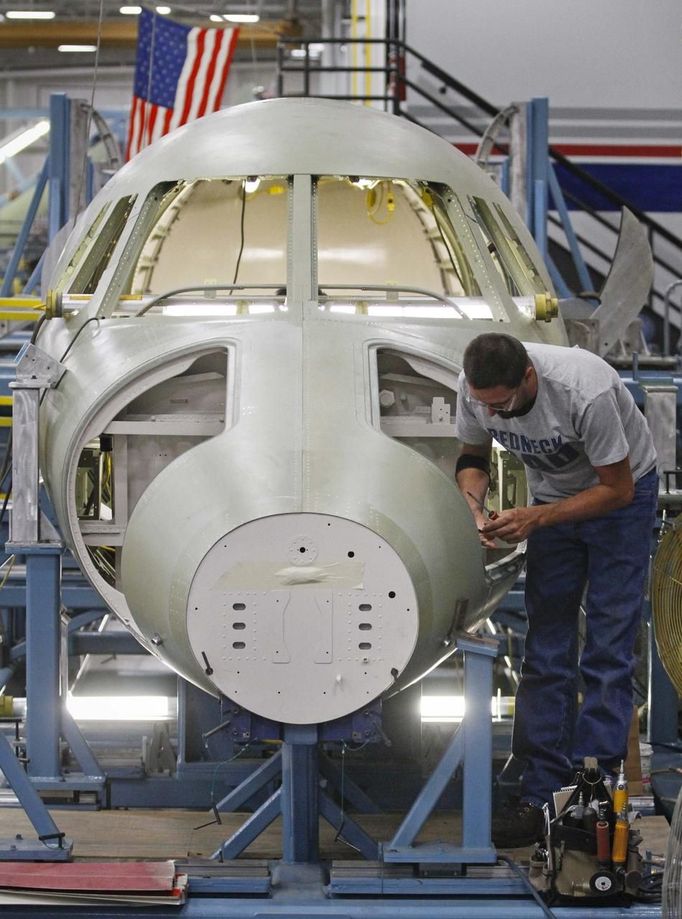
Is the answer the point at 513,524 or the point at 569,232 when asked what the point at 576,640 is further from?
the point at 569,232

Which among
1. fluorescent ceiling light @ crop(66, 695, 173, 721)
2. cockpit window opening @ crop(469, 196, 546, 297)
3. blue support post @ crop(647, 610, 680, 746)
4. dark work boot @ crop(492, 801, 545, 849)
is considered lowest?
dark work boot @ crop(492, 801, 545, 849)

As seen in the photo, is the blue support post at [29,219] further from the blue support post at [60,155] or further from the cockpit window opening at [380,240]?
the cockpit window opening at [380,240]

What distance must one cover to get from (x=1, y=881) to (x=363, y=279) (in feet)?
17.4

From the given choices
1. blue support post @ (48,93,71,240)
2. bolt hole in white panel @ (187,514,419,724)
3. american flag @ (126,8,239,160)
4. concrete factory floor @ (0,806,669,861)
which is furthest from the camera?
american flag @ (126,8,239,160)

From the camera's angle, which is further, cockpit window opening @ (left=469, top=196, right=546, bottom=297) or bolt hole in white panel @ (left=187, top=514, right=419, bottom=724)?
cockpit window opening @ (left=469, top=196, right=546, bottom=297)

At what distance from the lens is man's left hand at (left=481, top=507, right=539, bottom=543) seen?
5.42m

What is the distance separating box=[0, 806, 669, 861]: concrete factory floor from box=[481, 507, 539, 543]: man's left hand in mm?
1299

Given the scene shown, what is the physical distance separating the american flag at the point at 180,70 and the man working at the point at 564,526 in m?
8.93

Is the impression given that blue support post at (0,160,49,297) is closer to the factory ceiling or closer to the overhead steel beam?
the factory ceiling

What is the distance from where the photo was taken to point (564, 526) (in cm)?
586

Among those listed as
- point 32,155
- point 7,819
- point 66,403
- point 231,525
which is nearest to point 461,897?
point 231,525

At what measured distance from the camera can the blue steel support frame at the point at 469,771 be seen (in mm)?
5379

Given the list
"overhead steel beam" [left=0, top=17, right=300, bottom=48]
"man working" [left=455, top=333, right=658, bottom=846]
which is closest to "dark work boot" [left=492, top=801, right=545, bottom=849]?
"man working" [left=455, top=333, right=658, bottom=846]

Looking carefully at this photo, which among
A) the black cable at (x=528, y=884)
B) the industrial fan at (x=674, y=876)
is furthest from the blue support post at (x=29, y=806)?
the industrial fan at (x=674, y=876)
